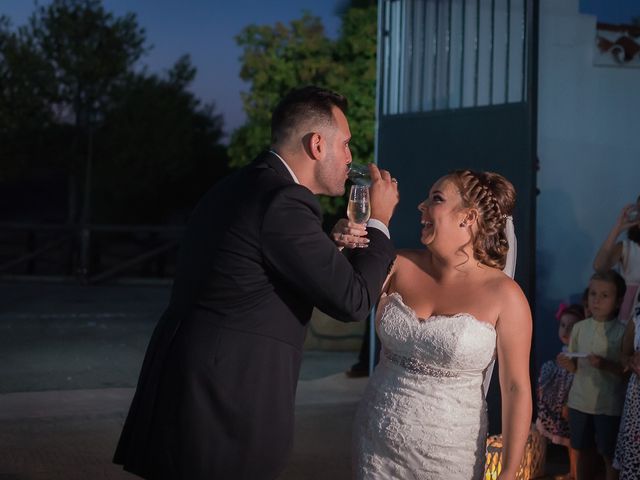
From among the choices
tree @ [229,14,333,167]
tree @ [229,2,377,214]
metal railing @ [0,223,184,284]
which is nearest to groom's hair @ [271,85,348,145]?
tree @ [229,2,377,214]

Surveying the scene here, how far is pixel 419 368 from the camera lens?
3.51m

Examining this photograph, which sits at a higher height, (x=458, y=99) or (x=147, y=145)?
(x=147, y=145)

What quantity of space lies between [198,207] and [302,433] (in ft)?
14.6

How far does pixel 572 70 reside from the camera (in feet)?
24.5

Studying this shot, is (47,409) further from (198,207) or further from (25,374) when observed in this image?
(198,207)

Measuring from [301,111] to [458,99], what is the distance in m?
4.69

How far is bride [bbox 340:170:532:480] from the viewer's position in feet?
11.2

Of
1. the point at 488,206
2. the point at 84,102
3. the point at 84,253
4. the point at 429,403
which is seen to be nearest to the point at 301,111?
the point at 488,206

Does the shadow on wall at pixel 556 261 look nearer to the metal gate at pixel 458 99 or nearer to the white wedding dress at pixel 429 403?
the metal gate at pixel 458 99

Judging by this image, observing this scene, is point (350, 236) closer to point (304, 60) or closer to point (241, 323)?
point (241, 323)

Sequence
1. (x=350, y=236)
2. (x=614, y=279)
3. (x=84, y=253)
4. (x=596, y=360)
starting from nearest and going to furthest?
1. (x=350, y=236)
2. (x=596, y=360)
3. (x=614, y=279)
4. (x=84, y=253)

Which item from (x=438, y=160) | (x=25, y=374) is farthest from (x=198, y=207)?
(x=25, y=374)

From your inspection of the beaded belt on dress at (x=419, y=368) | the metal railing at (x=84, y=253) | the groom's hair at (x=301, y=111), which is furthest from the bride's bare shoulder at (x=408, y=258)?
the metal railing at (x=84, y=253)

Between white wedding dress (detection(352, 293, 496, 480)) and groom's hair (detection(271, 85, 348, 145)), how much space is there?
0.82 meters
